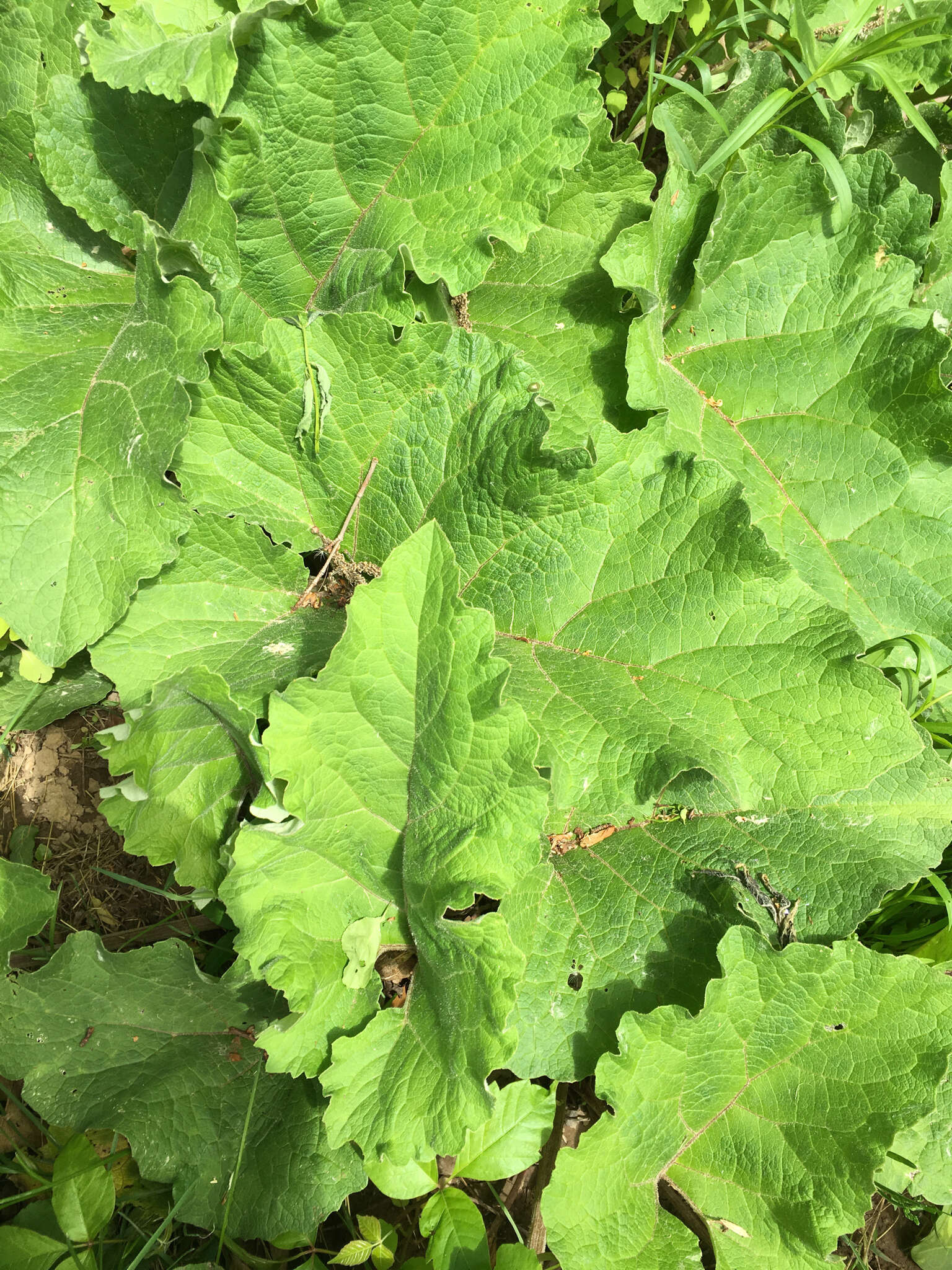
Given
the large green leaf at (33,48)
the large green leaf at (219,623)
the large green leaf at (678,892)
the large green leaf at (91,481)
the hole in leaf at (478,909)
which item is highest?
the large green leaf at (33,48)

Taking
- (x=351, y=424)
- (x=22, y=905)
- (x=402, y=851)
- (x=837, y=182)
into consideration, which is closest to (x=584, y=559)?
(x=351, y=424)

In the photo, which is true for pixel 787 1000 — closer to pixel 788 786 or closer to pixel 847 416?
pixel 788 786

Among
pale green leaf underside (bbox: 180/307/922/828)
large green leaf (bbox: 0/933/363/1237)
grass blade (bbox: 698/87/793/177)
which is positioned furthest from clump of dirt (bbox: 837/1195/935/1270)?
grass blade (bbox: 698/87/793/177)

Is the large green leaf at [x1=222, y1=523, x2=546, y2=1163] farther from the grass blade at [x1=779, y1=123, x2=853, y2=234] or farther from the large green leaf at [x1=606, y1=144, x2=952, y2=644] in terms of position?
the grass blade at [x1=779, y1=123, x2=853, y2=234]

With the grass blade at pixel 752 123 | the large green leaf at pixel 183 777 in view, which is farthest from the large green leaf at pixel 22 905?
the grass blade at pixel 752 123

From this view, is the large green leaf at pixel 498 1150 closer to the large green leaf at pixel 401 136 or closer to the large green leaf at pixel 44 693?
the large green leaf at pixel 44 693

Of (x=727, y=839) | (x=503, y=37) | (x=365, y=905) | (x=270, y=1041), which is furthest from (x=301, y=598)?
(x=503, y=37)
